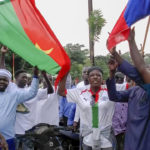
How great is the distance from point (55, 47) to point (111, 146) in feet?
5.32

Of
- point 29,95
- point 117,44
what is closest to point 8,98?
point 29,95

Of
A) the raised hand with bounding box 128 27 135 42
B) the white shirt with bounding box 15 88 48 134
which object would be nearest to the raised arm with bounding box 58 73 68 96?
the white shirt with bounding box 15 88 48 134

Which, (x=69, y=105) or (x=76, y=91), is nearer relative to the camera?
(x=76, y=91)

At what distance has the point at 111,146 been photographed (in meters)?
4.01

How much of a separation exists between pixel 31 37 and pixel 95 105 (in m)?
1.36

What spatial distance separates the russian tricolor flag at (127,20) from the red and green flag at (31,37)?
31.8 inches

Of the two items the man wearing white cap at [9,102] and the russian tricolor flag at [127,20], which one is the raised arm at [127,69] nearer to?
the russian tricolor flag at [127,20]

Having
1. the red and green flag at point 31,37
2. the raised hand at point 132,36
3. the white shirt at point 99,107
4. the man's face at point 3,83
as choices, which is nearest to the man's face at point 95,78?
the white shirt at point 99,107

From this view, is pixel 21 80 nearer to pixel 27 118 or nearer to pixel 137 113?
pixel 27 118

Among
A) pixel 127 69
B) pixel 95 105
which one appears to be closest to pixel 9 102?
pixel 95 105

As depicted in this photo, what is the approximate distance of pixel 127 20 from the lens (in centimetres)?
349

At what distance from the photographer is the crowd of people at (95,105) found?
10.7ft

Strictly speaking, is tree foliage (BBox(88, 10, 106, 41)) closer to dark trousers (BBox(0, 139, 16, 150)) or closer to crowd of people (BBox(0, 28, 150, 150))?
crowd of people (BBox(0, 28, 150, 150))

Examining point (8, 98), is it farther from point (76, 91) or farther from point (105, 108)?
point (105, 108)
